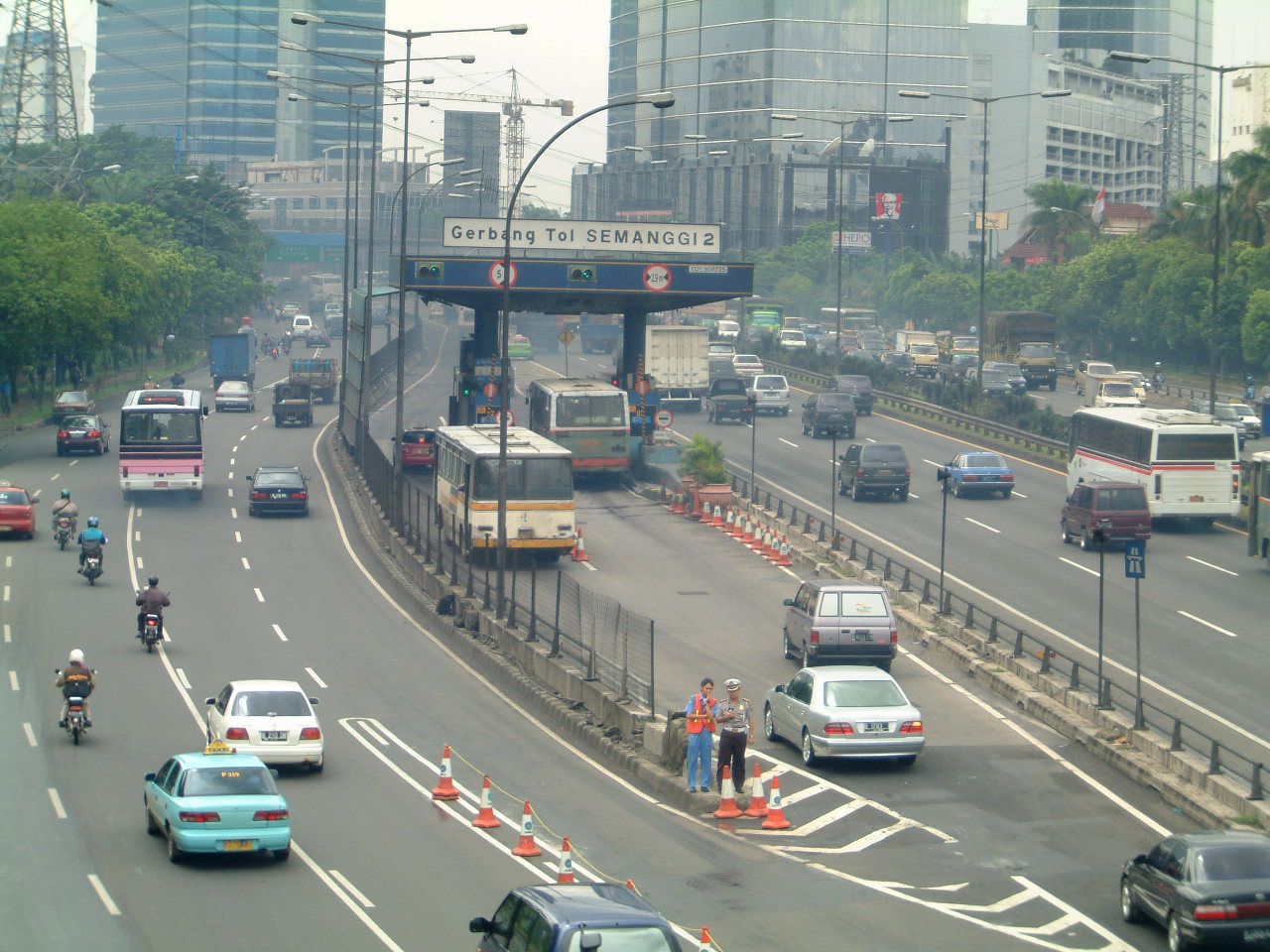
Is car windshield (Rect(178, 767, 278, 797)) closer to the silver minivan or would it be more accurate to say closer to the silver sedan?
the silver sedan

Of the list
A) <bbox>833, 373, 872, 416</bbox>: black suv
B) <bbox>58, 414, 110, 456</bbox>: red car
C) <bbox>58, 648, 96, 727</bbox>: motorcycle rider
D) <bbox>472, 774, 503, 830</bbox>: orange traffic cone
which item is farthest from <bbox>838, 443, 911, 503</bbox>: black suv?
<bbox>472, 774, 503, 830</bbox>: orange traffic cone

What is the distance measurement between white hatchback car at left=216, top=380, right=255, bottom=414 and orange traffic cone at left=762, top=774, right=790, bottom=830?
63.0m

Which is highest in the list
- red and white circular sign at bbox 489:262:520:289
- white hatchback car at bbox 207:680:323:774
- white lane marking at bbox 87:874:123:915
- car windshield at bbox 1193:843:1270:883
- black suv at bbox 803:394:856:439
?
red and white circular sign at bbox 489:262:520:289

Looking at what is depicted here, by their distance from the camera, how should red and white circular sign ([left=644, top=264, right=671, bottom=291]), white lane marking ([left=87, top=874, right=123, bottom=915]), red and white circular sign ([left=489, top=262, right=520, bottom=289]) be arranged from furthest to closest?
red and white circular sign ([left=644, top=264, right=671, bottom=291]) → red and white circular sign ([left=489, top=262, right=520, bottom=289]) → white lane marking ([left=87, top=874, right=123, bottom=915])

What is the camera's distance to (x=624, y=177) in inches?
7357

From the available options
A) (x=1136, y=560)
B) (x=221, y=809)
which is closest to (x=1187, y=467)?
(x=1136, y=560)

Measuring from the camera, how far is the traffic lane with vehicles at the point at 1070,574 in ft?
99.8

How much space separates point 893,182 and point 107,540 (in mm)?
130054

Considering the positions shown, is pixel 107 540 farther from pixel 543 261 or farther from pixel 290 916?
pixel 290 916

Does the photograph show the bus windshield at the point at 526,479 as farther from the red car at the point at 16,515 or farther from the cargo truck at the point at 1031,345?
the cargo truck at the point at 1031,345

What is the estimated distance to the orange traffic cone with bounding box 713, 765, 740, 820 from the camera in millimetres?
20891

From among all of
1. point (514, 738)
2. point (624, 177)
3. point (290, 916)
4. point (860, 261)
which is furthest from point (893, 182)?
point (290, 916)

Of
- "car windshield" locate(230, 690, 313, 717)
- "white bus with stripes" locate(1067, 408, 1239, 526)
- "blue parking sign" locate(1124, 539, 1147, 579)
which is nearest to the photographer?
"car windshield" locate(230, 690, 313, 717)

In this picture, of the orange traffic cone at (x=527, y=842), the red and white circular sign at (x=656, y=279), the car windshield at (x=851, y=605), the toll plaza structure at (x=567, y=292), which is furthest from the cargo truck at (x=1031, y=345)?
the orange traffic cone at (x=527, y=842)
